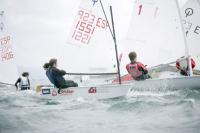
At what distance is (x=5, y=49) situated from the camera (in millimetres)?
15633

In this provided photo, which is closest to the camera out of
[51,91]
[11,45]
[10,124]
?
[10,124]

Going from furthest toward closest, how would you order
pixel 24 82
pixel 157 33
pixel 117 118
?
pixel 24 82 < pixel 157 33 < pixel 117 118

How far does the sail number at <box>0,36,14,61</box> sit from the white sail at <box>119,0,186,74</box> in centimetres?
578

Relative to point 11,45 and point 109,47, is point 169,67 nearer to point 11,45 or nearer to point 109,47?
point 109,47

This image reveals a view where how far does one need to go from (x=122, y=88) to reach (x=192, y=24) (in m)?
3.93

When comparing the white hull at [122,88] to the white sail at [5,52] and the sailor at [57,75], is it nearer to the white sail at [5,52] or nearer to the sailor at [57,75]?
the sailor at [57,75]

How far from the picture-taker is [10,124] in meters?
5.86

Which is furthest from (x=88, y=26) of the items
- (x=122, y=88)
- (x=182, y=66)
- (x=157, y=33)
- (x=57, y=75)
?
(x=122, y=88)

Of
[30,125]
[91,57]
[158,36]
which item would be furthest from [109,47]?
[30,125]

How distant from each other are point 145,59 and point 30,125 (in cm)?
660

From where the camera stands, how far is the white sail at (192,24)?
11.4 meters

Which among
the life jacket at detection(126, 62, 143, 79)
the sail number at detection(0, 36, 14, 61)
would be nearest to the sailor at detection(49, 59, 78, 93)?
the life jacket at detection(126, 62, 143, 79)

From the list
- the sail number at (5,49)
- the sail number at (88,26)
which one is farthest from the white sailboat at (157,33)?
the sail number at (5,49)

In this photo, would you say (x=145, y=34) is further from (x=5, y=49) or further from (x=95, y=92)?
(x=5, y=49)
